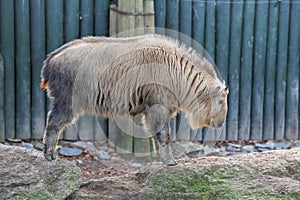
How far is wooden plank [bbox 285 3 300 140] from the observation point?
876 centimetres

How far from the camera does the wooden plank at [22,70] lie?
8.06 metres

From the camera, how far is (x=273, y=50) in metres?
8.72

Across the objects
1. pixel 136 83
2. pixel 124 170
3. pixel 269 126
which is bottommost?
pixel 124 170

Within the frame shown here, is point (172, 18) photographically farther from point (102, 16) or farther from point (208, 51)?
point (102, 16)

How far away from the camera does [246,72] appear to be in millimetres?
8664

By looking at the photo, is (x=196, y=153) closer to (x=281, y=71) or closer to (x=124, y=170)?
(x=124, y=170)

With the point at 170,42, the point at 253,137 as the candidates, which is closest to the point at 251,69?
the point at 253,137

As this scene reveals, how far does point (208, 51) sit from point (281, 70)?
1.18 metres

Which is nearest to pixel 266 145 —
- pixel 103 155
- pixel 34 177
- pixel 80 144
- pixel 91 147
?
pixel 103 155

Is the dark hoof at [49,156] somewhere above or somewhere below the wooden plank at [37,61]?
below

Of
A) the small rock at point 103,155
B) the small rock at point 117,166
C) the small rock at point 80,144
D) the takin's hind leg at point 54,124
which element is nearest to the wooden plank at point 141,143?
the small rock at point 117,166

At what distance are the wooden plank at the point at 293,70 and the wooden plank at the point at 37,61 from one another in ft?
11.9

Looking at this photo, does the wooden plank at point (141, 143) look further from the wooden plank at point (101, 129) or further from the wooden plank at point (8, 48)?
the wooden plank at point (8, 48)

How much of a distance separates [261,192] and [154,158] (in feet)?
9.55
